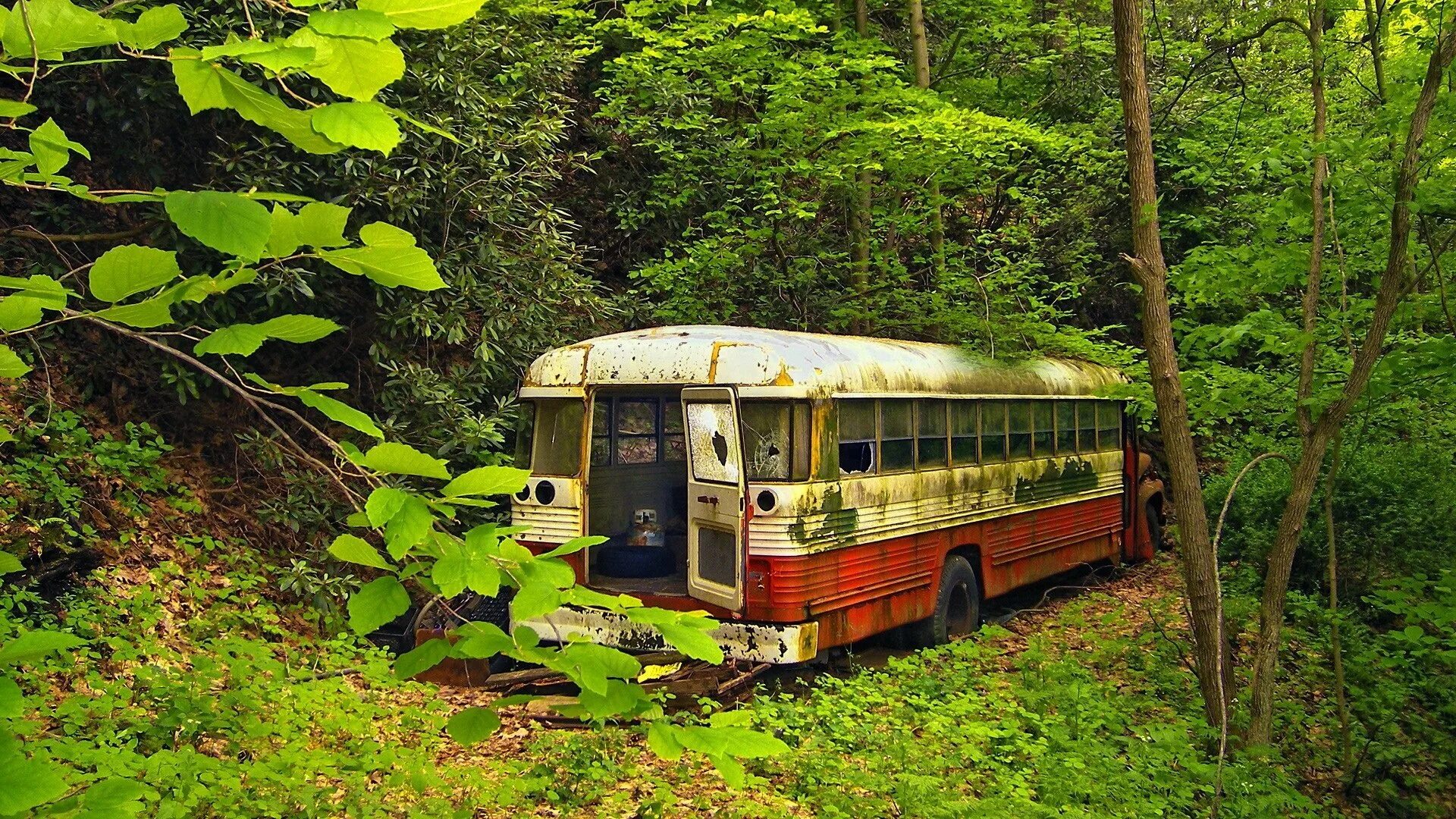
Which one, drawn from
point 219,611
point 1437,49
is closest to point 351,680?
point 219,611

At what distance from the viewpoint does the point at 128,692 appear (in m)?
6.25

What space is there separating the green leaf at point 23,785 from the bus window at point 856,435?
6575 mm

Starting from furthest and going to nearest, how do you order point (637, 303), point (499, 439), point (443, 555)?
1. point (637, 303)
2. point (499, 439)
3. point (443, 555)

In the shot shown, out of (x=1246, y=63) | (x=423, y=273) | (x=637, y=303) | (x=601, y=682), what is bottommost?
(x=601, y=682)

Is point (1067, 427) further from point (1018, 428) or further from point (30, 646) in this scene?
point (30, 646)

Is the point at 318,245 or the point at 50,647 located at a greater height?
the point at 318,245

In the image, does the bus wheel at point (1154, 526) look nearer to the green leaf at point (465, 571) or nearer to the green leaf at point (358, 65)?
the green leaf at point (465, 571)

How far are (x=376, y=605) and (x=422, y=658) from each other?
309mm

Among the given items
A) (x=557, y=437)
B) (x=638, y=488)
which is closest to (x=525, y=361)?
(x=638, y=488)

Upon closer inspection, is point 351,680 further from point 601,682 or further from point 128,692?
point 601,682

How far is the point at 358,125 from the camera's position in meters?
1.44

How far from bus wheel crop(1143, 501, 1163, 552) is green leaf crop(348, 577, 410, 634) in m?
13.6

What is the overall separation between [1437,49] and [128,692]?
864 cm

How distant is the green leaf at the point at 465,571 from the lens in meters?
1.60
